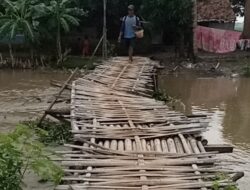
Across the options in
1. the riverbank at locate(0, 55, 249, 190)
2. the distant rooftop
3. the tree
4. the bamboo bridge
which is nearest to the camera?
the bamboo bridge

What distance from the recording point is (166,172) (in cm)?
512

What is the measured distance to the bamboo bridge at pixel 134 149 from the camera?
4855 millimetres

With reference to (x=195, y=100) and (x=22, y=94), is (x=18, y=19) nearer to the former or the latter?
(x=22, y=94)

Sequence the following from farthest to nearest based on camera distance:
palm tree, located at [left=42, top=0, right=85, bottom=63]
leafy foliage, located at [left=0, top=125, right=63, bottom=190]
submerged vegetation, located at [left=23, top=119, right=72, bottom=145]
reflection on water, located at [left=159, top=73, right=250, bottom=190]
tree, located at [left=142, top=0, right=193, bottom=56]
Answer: palm tree, located at [left=42, top=0, right=85, bottom=63] → tree, located at [left=142, top=0, right=193, bottom=56] → reflection on water, located at [left=159, top=73, right=250, bottom=190] → submerged vegetation, located at [left=23, top=119, right=72, bottom=145] → leafy foliage, located at [left=0, top=125, right=63, bottom=190]

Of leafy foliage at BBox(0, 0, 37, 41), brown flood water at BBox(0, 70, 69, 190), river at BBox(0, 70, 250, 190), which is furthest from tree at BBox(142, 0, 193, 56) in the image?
leafy foliage at BBox(0, 0, 37, 41)

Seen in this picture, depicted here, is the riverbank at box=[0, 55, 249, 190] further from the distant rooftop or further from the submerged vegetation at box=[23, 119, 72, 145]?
the distant rooftop

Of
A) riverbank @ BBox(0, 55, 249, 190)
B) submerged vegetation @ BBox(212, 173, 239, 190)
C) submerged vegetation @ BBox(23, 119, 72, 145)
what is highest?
submerged vegetation @ BBox(212, 173, 239, 190)

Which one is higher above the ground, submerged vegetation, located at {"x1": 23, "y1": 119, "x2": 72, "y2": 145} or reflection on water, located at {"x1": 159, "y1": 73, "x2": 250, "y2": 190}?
submerged vegetation, located at {"x1": 23, "y1": 119, "x2": 72, "y2": 145}

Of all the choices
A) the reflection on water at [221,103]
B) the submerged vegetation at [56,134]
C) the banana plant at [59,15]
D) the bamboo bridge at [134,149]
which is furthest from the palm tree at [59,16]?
the bamboo bridge at [134,149]

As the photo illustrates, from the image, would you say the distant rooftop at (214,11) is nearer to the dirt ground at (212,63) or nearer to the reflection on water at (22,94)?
the dirt ground at (212,63)

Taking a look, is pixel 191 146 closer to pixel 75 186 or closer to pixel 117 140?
pixel 117 140

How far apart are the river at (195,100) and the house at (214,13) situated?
5316 mm

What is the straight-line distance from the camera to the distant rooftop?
79.8ft

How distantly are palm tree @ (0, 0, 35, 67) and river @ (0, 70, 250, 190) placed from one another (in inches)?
59.4
